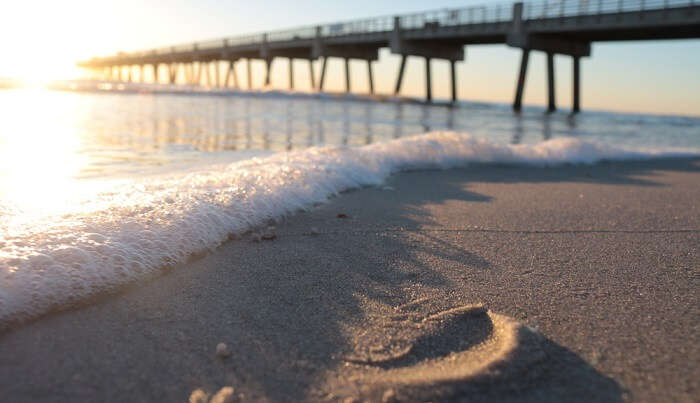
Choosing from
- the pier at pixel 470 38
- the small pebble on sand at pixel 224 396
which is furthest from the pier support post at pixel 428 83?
the small pebble on sand at pixel 224 396

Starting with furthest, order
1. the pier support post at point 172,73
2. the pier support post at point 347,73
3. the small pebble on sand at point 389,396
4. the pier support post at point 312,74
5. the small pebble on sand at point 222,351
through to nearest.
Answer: the pier support post at point 172,73 → the pier support post at point 312,74 → the pier support post at point 347,73 → the small pebble on sand at point 222,351 → the small pebble on sand at point 389,396

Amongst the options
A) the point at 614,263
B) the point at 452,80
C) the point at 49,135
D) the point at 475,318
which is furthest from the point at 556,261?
the point at 452,80

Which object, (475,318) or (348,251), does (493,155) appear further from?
(475,318)

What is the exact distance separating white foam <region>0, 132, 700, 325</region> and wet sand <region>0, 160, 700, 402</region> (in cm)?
8

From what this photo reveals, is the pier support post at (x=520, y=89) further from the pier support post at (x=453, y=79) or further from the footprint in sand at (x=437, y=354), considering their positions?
the footprint in sand at (x=437, y=354)

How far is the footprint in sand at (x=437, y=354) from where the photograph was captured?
995 millimetres

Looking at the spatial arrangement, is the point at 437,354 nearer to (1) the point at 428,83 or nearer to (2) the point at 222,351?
(2) the point at 222,351

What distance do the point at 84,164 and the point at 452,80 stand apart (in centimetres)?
2552

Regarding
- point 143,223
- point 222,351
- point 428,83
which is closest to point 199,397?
point 222,351

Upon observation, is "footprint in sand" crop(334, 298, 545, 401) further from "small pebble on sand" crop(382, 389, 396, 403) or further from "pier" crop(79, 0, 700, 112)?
"pier" crop(79, 0, 700, 112)

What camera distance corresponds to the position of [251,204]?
2.29m

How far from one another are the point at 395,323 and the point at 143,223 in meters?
1.08

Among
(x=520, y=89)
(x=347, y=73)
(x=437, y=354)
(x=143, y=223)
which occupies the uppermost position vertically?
(x=347, y=73)

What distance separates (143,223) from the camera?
1.79 metres
